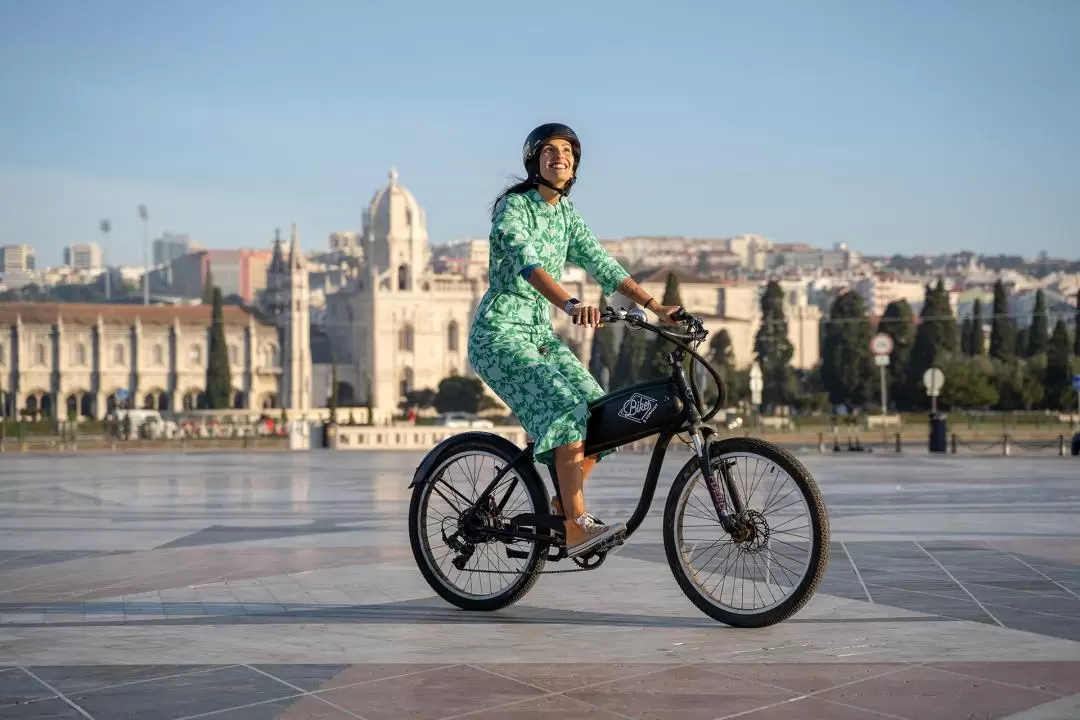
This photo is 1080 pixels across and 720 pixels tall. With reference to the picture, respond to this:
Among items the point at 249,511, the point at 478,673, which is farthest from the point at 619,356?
the point at 478,673

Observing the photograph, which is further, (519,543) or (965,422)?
(965,422)

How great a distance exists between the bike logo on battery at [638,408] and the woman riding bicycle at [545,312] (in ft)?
0.49

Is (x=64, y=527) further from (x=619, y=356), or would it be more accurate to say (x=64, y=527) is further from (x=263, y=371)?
(x=263, y=371)

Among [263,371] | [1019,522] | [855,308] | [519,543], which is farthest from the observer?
[263,371]

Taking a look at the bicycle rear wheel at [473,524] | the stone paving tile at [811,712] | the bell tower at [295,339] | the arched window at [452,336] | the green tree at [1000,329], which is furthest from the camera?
the arched window at [452,336]

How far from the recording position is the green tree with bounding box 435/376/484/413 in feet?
320

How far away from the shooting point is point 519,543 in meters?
5.29

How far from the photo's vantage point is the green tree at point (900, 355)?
267 ft

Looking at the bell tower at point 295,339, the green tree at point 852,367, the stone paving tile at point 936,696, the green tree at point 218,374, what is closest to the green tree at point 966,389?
the green tree at point 852,367

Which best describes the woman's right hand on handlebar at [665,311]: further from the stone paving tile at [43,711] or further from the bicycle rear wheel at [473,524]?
the stone paving tile at [43,711]

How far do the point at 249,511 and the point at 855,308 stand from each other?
3214 inches

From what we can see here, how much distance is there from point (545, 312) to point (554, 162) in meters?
0.52

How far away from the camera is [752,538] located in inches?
185

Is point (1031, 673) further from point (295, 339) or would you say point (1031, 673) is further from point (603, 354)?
point (295, 339)
